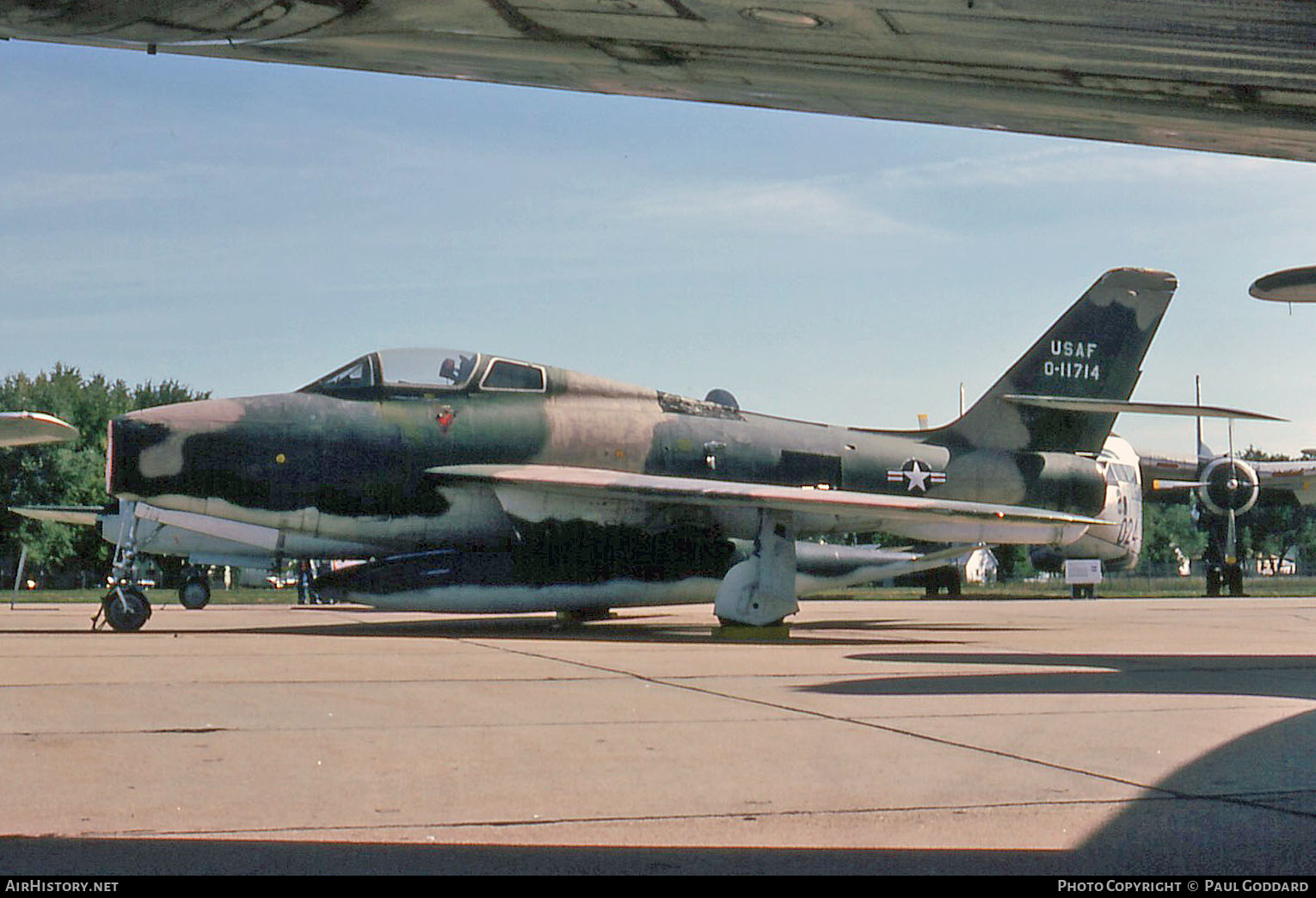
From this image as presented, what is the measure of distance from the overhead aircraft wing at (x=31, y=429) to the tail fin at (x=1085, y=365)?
13.9 metres

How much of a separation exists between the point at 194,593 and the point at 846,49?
824 inches

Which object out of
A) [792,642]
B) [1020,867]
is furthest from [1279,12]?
[792,642]

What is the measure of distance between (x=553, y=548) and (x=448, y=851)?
964 cm

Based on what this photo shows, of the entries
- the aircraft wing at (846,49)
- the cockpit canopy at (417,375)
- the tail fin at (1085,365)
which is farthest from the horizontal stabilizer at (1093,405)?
the aircraft wing at (846,49)

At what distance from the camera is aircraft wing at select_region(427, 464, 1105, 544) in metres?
12.2

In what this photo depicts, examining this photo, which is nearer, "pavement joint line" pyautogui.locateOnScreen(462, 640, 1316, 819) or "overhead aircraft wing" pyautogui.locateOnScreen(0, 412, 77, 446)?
"pavement joint line" pyautogui.locateOnScreen(462, 640, 1316, 819)

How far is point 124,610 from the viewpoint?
38.9 ft

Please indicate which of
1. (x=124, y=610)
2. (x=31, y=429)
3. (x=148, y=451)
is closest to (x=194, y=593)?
(x=31, y=429)

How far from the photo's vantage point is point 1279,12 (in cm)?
321

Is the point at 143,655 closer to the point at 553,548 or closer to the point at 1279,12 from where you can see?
the point at 553,548

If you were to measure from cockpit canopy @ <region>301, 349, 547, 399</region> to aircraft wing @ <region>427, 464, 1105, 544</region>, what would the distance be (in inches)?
32.7

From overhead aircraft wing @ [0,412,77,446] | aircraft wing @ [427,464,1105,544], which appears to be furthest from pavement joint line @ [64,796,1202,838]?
overhead aircraft wing @ [0,412,77,446]

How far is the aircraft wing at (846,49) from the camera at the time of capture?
3.22m

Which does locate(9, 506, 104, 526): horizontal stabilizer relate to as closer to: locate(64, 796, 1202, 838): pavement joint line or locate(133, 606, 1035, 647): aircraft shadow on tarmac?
locate(133, 606, 1035, 647): aircraft shadow on tarmac
